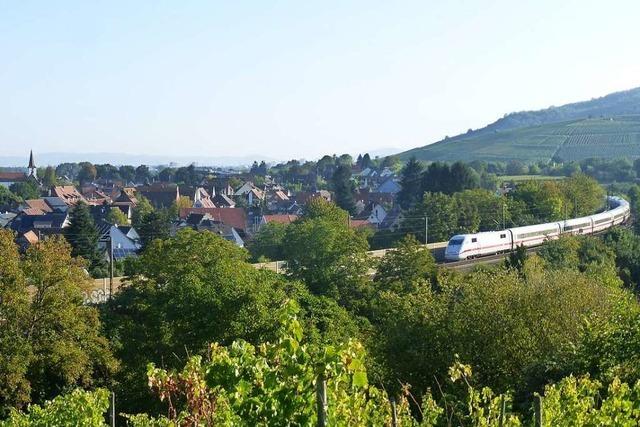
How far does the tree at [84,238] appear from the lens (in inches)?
1693

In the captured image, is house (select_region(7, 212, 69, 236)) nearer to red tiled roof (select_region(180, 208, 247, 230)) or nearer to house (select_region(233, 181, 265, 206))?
red tiled roof (select_region(180, 208, 247, 230))

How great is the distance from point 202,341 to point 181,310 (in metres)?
1.14

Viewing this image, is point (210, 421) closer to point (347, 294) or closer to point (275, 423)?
point (275, 423)

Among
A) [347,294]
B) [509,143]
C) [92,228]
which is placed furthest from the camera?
[509,143]

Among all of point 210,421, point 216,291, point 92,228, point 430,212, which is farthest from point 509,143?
point 210,421

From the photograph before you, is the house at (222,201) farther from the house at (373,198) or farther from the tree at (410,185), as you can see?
the tree at (410,185)

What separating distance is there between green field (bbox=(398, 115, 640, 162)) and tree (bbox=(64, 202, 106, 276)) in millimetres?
123922

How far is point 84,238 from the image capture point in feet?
146

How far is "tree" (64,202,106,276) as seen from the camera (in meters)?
43.0

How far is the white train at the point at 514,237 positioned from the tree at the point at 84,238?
717 inches

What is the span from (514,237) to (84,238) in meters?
23.9

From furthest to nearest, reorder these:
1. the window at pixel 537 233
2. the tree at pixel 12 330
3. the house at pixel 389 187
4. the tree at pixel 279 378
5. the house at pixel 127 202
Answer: the house at pixel 389 187 → the house at pixel 127 202 → the window at pixel 537 233 → the tree at pixel 12 330 → the tree at pixel 279 378

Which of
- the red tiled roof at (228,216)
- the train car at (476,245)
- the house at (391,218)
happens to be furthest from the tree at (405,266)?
the red tiled roof at (228,216)

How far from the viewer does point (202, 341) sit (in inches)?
777
